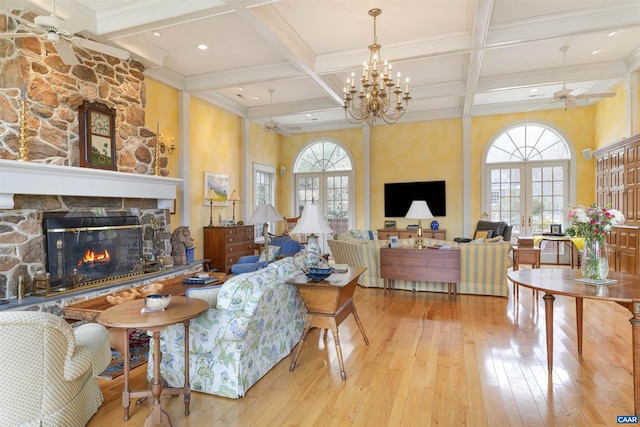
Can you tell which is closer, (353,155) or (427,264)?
(427,264)

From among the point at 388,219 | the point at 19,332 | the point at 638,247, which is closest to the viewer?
the point at 19,332

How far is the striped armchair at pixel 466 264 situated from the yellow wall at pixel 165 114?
2.89m

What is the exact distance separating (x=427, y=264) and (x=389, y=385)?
108 inches

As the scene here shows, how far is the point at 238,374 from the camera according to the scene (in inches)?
95.7

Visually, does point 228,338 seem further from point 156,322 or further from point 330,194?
point 330,194

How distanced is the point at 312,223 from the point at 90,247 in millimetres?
2855

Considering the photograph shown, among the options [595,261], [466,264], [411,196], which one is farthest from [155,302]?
[411,196]

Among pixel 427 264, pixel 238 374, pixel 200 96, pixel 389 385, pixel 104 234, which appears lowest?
pixel 389 385

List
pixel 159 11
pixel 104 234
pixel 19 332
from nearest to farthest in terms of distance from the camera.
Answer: pixel 19 332
pixel 159 11
pixel 104 234

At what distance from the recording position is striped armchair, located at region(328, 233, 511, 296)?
5.00m

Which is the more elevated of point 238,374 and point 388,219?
point 388,219

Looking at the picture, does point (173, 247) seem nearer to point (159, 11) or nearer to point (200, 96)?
point (200, 96)

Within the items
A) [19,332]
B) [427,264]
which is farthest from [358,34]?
[19,332]

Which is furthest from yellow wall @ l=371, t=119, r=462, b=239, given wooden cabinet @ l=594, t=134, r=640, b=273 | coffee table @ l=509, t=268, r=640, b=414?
coffee table @ l=509, t=268, r=640, b=414
